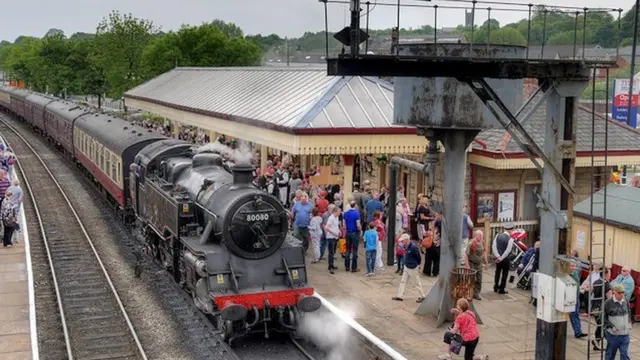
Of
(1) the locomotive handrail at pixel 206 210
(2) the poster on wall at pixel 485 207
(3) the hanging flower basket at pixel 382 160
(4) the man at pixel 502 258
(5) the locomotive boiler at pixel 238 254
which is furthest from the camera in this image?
(3) the hanging flower basket at pixel 382 160

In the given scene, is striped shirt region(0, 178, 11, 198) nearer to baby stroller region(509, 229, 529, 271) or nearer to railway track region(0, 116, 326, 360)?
railway track region(0, 116, 326, 360)

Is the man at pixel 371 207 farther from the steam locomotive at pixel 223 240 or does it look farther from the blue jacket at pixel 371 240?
the steam locomotive at pixel 223 240

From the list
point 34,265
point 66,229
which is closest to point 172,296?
point 34,265

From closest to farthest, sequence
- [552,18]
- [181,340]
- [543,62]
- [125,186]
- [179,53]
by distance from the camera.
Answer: [543,62]
[552,18]
[181,340]
[125,186]
[179,53]

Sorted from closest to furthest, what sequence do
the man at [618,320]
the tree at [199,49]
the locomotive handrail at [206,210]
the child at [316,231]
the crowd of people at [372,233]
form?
the man at [618,320] < the locomotive handrail at [206,210] < the crowd of people at [372,233] < the child at [316,231] < the tree at [199,49]

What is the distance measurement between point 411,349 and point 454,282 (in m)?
1.55

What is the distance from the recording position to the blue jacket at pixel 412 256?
44.4 ft

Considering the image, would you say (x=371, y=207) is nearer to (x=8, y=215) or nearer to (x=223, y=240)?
(x=223, y=240)

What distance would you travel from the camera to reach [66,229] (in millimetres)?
20781

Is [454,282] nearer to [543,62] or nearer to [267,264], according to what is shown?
[267,264]

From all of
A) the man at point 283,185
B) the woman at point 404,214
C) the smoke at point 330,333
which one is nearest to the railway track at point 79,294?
the smoke at point 330,333

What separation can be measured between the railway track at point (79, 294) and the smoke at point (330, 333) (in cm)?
283

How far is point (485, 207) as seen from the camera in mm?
17359

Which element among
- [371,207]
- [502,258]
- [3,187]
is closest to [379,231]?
[371,207]
